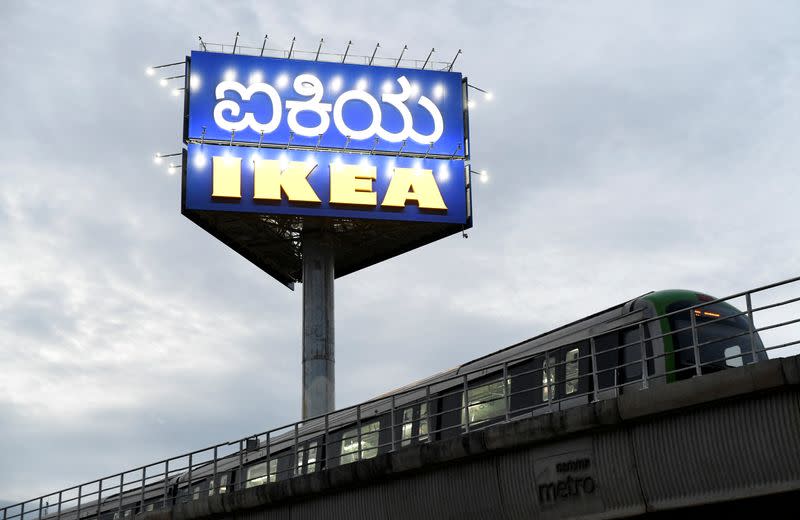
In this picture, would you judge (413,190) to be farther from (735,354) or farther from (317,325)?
(735,354)

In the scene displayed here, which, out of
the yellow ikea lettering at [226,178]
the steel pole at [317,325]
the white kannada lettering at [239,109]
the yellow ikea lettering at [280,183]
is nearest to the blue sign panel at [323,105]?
the white kannada lettering at [239,109]

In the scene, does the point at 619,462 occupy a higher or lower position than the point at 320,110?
lower

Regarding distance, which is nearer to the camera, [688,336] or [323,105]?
[688,336]

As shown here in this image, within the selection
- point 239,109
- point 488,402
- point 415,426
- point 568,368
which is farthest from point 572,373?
point 239,109

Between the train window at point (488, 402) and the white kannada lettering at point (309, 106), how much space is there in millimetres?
19107

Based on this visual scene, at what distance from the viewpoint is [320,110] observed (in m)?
40.2

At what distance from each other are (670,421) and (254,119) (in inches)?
1070

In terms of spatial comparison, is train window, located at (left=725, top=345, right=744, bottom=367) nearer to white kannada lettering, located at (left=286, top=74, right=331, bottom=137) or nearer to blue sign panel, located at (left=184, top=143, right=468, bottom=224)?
blue sign panel, located at (left=184, top=143, right=468, bottom=224)

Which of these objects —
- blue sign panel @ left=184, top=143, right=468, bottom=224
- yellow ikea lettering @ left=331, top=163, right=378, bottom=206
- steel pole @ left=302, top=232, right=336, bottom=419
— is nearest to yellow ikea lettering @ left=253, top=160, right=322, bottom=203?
blue sign panel @ left=184, top=143, right=468, bottom=224

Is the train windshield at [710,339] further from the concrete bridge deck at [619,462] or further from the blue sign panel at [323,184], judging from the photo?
the blue sign panel at [323,184]

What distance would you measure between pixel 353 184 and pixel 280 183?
2.67m

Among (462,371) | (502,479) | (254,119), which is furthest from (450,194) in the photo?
(502,479)

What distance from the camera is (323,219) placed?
38.7 m

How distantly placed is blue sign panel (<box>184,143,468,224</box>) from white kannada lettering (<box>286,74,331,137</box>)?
3.29ft
